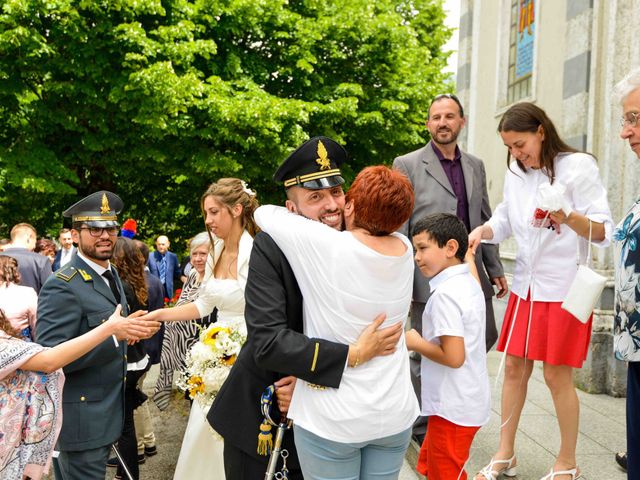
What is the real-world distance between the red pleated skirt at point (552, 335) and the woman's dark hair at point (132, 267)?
2.82 metres

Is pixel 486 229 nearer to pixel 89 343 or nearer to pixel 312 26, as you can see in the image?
pixel 89 343

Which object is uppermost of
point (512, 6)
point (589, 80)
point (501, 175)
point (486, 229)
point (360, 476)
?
point (512, 6)

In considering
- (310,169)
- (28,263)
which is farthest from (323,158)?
(28,263)

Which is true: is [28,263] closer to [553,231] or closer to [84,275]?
[84,275]

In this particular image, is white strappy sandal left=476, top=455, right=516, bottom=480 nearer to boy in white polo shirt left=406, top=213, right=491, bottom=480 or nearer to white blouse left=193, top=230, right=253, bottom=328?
boy in white polo shirt left=406, top=213, right=491, bottom=480

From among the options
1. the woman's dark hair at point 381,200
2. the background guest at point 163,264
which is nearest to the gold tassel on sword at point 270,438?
the woman's dark hair at point 381,200

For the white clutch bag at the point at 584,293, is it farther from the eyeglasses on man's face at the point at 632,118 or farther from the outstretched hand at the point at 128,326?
the outstretched hand at the point at 128,326

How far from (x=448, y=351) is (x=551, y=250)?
1094 millimetres

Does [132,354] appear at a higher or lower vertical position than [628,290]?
lower

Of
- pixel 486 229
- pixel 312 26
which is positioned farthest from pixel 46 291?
pixel 312 26

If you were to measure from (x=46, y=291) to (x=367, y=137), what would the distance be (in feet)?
50.4

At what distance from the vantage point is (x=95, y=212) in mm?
3357

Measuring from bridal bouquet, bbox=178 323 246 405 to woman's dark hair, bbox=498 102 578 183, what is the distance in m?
2.00

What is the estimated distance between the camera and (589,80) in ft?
21.6
